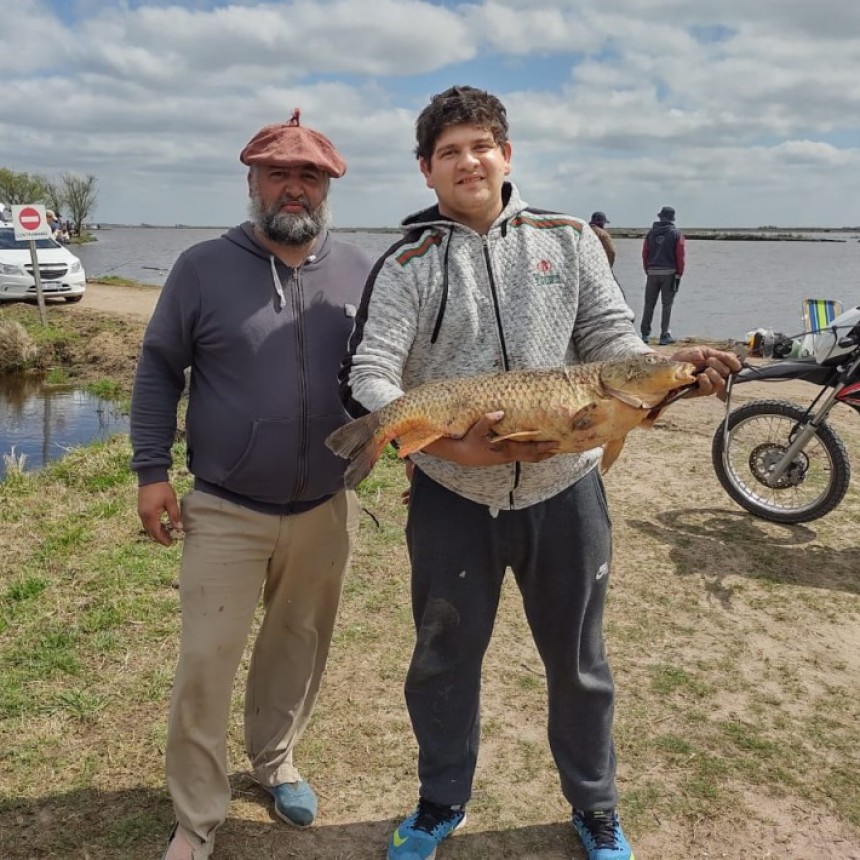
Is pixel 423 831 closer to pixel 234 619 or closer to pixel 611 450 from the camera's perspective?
pixel 234 619

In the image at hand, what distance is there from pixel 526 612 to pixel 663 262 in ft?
46.5

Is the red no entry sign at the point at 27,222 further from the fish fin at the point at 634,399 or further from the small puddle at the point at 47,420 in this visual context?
the fish fin at the point at 634,399

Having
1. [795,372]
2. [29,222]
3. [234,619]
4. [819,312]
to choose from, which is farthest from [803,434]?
[29,222]

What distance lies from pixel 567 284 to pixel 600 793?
1.83 meters

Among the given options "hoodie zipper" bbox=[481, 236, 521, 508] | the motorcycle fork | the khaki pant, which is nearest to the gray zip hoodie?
the khaki pant

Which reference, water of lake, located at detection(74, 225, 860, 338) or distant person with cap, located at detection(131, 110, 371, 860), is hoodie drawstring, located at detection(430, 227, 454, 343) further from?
water of lake, located at detection(74, 225, 860, 338)

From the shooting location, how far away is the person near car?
2609 millimetres

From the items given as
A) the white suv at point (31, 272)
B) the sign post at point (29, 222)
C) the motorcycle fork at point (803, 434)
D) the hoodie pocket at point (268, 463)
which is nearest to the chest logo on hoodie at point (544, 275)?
the hoodie pocket at point (268, 463)

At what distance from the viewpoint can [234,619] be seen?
3.01 meters

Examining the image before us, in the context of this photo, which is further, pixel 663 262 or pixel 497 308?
pixel 663 262

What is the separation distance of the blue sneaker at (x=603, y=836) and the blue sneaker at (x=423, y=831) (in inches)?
18.6

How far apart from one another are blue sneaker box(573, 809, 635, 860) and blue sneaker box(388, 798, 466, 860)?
0.47m

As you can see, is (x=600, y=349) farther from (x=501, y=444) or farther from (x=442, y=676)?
(x=442, y=676)

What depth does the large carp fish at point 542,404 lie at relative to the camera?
2.44 m
